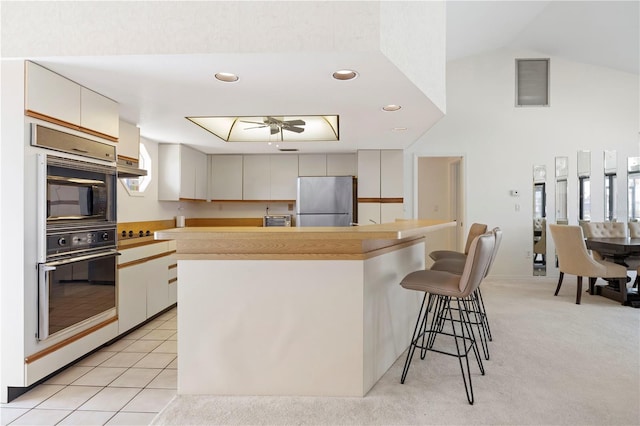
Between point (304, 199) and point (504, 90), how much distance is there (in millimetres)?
3806

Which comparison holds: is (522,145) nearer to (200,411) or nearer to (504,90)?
(504,90)

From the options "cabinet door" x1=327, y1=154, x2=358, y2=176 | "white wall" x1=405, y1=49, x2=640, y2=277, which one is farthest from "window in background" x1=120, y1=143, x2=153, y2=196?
"white wall" x1=405, y1=49, x2=640, y2=277

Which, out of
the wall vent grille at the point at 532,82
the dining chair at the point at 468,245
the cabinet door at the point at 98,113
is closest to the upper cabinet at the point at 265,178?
the dining chair at the point at 468,245

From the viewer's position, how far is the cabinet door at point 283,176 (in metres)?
6.09

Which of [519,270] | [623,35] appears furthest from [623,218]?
[623,35]

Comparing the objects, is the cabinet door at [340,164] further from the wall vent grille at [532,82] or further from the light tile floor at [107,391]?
the light tile floor at [107,391]

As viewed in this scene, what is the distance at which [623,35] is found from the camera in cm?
530

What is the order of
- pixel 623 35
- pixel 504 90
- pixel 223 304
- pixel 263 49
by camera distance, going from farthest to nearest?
pixel 504 90 < pixel 623 35 < pixel 223 304 < pixel 263 49

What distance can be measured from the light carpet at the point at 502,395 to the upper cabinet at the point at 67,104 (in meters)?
2.05

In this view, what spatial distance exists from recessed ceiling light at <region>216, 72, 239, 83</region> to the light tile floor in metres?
2.14

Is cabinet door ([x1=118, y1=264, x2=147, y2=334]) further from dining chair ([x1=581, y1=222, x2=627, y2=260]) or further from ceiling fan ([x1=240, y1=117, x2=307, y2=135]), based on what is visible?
dining chair ([x1=581, y1=222, x2=627, y2=260])

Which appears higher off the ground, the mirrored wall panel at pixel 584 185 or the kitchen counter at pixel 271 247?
the mirrored wall panel at pixel 584 185

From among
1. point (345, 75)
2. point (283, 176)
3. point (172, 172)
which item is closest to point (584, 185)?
point (283, 176)

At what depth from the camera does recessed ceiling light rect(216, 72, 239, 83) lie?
2.61 metres
